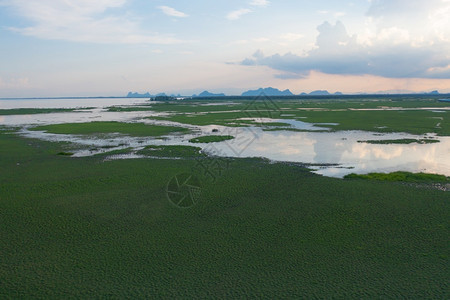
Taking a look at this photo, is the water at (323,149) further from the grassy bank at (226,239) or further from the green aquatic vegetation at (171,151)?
the grassy bank at (226,239)

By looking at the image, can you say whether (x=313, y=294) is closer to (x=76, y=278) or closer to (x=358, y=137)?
(x=76, y=278)

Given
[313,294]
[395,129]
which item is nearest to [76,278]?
[313,294]

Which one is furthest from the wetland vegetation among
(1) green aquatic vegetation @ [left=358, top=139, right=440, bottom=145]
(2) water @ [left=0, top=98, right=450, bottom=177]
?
(1) green aquatic vegetation @ [left=358, top=139, right=440, bottom=145]

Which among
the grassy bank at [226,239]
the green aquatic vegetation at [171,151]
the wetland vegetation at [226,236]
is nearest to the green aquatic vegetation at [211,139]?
the green aquatic vegetation at [171,151]


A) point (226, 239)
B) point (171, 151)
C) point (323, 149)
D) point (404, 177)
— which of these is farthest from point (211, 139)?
point (226, 239)

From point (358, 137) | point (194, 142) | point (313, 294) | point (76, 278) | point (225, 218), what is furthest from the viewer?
point (358, 137)

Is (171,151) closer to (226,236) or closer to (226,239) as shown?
(226,236)
